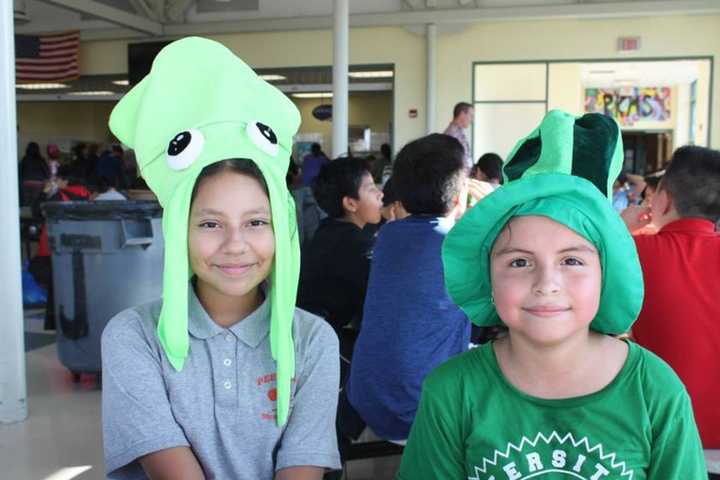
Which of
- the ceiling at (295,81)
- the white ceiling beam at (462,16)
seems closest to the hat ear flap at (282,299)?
the white ceiling beam at (462,16)

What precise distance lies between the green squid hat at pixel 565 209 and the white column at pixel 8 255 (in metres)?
2.83

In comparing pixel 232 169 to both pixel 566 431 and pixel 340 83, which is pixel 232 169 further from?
pixel 340 83

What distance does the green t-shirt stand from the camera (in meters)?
1.26

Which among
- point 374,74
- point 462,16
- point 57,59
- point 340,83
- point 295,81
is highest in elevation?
point 462,16

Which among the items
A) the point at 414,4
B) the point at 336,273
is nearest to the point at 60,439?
the point at 336,273

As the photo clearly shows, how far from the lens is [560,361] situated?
4.36ft

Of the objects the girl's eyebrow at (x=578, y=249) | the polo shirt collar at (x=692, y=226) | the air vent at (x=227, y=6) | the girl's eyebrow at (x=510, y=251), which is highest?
the air vent at (x=227, y=6)

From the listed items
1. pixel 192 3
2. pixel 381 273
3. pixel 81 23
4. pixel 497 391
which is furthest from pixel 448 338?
pixel 81 23

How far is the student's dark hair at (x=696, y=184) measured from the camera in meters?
2.37

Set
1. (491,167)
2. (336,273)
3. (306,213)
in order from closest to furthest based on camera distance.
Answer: (336,273) < (491,167) < (306,213)

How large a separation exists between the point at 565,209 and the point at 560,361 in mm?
279

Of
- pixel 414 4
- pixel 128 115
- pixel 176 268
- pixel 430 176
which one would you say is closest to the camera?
pixel 176 268

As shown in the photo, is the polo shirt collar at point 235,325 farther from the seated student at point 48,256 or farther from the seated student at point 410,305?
the seated student at point 48,256

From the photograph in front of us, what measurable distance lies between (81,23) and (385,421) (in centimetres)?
1260
